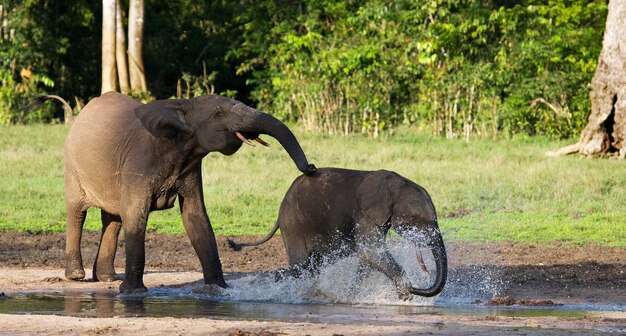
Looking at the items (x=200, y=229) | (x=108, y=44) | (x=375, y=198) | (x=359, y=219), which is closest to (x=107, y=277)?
(x=200, y=229)

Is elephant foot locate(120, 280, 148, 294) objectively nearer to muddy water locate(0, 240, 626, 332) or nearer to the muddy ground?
muddy water locate(0, 240, 626, 332)

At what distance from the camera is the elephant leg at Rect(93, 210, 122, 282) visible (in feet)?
40.5

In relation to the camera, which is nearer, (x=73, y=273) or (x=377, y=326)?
(x=377, y=326)

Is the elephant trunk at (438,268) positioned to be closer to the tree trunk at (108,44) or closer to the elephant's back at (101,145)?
the elephant's back at (101,145)

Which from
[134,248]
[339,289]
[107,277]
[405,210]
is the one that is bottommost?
[107,277]

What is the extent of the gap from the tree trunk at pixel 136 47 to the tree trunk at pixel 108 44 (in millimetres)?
472

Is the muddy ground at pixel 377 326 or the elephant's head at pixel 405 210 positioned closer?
the muddy ground at pixel 377 326

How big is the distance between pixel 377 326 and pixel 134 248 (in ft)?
11.4

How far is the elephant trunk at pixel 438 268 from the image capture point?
32.3ft

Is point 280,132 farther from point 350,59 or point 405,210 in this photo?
point 350,59

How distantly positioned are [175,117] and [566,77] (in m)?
15.7

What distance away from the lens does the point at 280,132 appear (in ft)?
34.8

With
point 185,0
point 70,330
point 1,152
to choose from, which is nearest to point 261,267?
point 70,330

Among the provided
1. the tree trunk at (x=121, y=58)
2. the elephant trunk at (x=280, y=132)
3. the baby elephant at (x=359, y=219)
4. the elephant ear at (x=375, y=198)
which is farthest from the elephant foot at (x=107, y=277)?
the tree trunk at (x=121, y=58)
